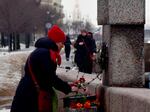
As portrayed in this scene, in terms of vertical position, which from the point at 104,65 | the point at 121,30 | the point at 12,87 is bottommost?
the point at 12,87

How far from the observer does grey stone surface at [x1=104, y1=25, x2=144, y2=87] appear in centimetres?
666

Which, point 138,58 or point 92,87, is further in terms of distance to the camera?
point 92,87

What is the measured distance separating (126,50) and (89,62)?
7715mm

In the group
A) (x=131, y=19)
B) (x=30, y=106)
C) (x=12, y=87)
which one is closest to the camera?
(x=30, y=106)

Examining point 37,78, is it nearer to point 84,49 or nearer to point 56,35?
point 56,35

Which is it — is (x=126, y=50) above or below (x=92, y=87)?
above

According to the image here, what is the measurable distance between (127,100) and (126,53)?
0.92 metres

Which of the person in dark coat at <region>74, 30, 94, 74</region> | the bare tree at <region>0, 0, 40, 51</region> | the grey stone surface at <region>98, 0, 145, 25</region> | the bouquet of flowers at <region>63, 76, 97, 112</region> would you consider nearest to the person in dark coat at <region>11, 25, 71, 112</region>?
the bouquet of flowers at <region>63, 76, 97, 112</region>

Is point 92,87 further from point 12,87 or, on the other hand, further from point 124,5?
point 12,87

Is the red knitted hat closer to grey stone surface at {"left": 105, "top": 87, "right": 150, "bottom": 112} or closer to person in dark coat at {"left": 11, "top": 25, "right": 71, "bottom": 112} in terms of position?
person in dark coat at {"left": 11, "top": 25, "right": 71, "bottom": 112}

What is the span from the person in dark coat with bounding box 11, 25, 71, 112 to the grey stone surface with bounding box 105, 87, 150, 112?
31.8 inches

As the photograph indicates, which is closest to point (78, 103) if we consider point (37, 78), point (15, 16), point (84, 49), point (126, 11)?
point (37, 78)

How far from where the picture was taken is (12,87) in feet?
52.6

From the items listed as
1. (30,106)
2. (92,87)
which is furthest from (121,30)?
(30,106)
